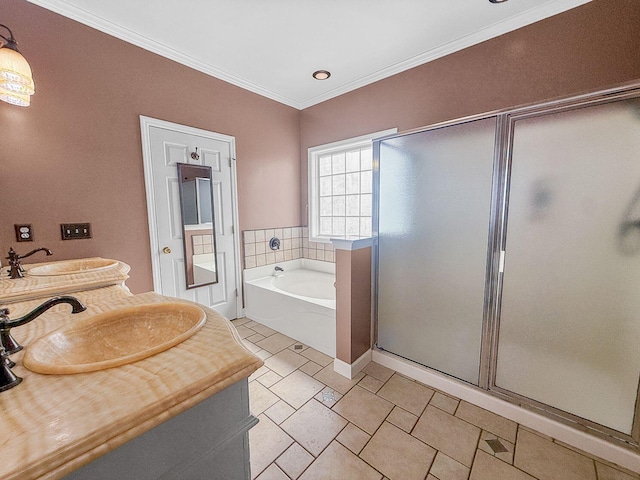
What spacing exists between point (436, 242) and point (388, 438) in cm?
123

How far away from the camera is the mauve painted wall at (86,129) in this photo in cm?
167

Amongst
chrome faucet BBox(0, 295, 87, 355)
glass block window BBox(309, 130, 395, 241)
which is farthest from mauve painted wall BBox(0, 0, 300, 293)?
chrome faucet BBox(0, 295, 87, 355)

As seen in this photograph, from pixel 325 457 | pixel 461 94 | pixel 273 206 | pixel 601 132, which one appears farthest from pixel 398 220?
pixel 273 206

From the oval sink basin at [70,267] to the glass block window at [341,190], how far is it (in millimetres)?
2293

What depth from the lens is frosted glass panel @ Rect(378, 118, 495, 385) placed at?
63.6 inches

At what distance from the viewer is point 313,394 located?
72.6 inches

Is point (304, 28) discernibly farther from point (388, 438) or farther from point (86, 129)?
point (388, 438)

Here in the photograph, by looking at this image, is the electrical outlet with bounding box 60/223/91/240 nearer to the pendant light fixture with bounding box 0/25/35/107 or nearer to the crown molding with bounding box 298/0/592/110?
the pendant light fixture with bounding box 0/25/35/107

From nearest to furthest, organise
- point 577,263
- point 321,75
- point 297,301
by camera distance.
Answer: point 577,263
point 297,301
point 321,75

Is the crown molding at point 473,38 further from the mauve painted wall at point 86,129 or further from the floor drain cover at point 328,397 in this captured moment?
the floor drain cover at point 328,397

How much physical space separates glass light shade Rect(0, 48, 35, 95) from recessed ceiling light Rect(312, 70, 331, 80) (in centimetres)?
218

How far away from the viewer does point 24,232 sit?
169cm

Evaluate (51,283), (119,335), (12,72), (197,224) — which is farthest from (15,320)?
(197,224)

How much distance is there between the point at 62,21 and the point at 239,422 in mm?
2770
